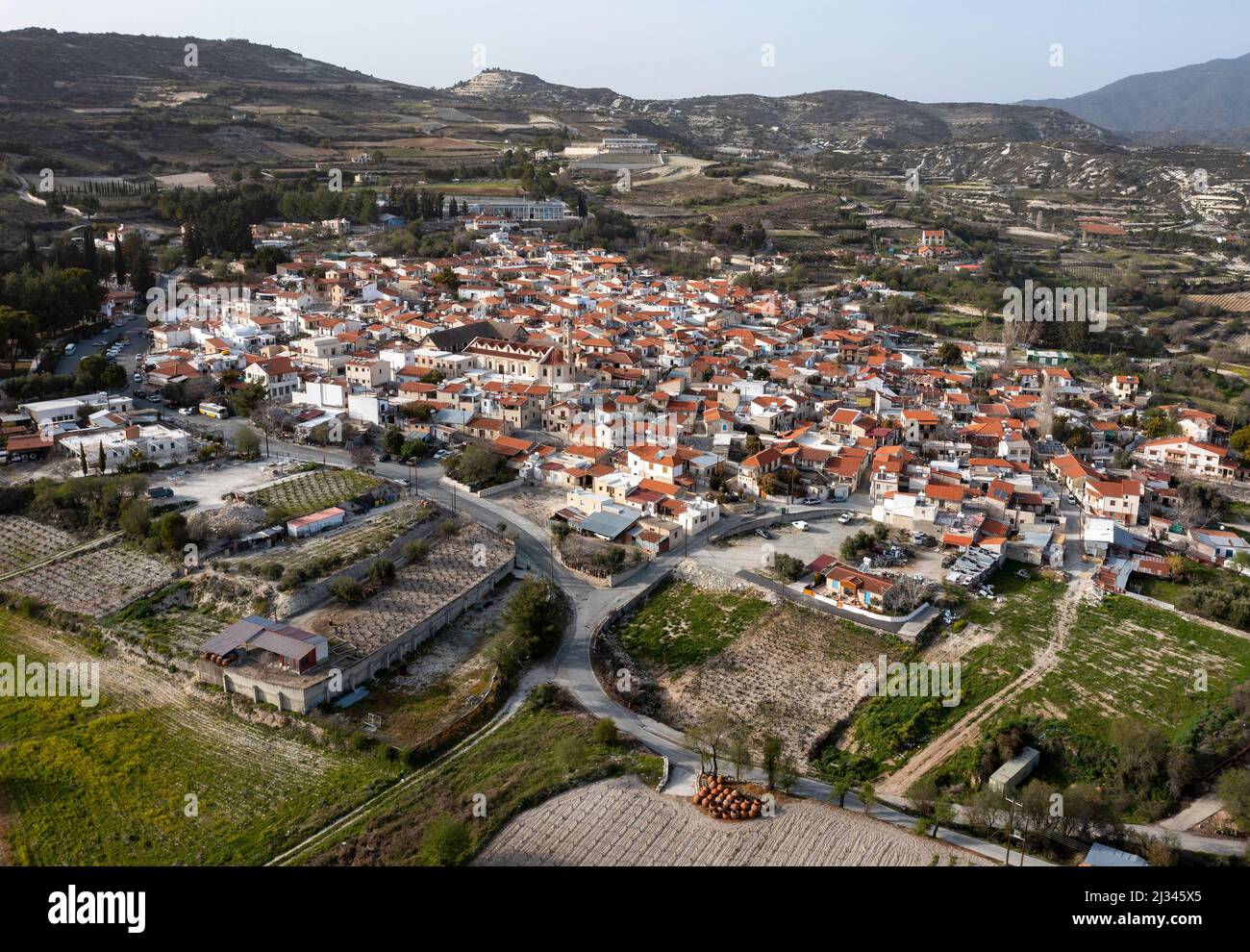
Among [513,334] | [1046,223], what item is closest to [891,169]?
[1046,223]

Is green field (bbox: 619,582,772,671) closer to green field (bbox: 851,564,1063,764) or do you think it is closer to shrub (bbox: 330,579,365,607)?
green field (bbox: 851,564,1063,764)

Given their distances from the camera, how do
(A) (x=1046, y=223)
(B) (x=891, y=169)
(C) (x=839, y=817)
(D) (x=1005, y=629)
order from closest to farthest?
(C) (x=839, y=817) < (D) (x=1005, y=629) < (A) (x=1046, y=223) < (B) (x=891, y=169)

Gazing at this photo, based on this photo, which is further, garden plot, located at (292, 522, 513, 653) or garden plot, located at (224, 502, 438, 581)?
garden plot, located at (224, 502, 438, 581)

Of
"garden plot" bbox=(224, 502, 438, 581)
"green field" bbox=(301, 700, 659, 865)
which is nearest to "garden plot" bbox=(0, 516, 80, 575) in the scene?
"garden plot" bbox=(224, 502, 438, 581)

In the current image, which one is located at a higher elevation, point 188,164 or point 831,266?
point 188,164

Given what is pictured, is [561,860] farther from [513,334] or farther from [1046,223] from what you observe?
[1046,223]

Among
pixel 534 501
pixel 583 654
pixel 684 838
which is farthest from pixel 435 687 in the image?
pixel 534 501

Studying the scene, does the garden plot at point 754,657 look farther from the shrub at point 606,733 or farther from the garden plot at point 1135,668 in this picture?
the garden plot at point 1135,668
